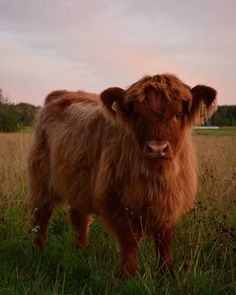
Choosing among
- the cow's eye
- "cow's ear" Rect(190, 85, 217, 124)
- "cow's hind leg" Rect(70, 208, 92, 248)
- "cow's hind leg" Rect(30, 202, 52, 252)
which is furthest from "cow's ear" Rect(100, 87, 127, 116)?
"cow's hind leg" Rect(30, 202, 52, 252)

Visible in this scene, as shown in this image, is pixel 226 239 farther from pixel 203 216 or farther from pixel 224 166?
pixel 224 166

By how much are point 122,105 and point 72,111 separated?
1.56m

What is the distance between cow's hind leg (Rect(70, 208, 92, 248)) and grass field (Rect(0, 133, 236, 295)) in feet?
0.32

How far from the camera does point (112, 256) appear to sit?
4.68 m

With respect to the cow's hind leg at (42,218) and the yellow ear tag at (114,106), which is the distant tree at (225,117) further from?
the yellow ear tag at (114,106)

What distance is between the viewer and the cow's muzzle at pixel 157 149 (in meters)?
3.64

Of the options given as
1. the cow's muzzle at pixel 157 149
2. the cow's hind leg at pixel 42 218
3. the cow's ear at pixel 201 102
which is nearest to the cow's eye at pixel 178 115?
the cow's ear at pixel 201 102

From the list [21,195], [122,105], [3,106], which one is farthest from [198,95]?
[3,106]

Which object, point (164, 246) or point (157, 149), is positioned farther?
point (164, 246)

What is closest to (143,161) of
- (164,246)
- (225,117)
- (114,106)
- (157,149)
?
(157,149)

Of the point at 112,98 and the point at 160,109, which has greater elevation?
the point at 112,98

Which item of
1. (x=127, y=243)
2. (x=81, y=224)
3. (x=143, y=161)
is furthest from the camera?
(x=81, y=224)

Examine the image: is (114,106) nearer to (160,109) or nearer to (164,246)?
(160,109)

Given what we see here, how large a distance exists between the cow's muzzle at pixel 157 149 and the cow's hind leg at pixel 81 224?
2.05m
